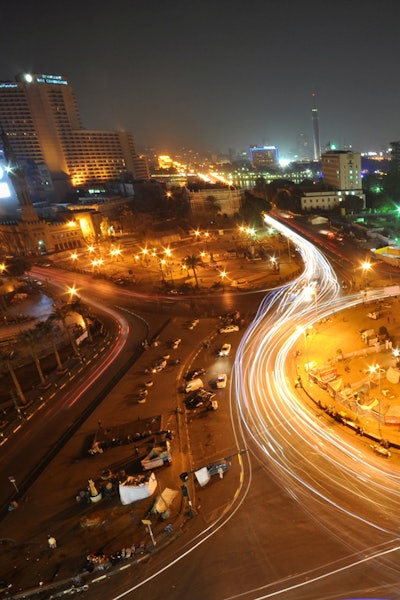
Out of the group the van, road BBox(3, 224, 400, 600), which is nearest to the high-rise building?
the van

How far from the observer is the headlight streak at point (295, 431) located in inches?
677

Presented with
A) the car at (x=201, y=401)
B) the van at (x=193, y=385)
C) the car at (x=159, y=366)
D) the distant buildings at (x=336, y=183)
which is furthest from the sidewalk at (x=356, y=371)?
the distant buildings at (x=336, y=183)

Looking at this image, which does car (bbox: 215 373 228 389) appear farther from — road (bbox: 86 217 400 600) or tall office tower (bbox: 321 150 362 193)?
tall office tower (bbox: 321 150 362 193)

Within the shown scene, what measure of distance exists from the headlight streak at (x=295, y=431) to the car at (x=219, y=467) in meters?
2.39

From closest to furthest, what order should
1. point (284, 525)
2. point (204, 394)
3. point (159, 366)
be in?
point (284, 525) < point (204, 394) < point (159, 366)

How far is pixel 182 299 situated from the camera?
48.4m

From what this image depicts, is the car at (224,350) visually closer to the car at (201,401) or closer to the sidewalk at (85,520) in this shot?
the car at (201,401)

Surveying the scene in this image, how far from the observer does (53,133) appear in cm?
12106

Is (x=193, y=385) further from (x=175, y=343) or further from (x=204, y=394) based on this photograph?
(x=175, y=343)

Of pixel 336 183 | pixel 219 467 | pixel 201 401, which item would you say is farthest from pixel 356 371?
pixel 336 183

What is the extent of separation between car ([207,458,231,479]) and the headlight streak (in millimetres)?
2386

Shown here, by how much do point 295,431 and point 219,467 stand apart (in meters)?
5.39

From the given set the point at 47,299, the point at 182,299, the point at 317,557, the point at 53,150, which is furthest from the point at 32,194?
the point at 317,557

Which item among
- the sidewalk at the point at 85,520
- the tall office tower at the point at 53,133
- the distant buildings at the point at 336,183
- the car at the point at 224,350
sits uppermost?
the tall office tower at the point at 53,133
